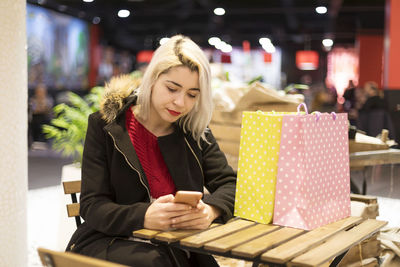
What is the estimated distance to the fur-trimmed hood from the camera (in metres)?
2.23

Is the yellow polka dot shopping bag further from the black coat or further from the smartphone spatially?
the smartphone

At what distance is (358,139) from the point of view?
12.4 ft

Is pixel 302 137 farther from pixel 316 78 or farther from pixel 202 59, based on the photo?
pixel 316 78

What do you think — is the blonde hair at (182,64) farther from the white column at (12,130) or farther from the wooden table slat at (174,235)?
the white column at (12,130)

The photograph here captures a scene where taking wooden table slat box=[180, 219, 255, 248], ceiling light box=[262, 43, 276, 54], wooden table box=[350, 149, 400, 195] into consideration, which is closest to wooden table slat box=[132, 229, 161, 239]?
wooden table slat box=[180, 219, 255, 248]

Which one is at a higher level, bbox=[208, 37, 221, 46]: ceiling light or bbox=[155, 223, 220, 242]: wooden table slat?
bbox=[208, 37, 221, 46]: ceiling light

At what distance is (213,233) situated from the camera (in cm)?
191

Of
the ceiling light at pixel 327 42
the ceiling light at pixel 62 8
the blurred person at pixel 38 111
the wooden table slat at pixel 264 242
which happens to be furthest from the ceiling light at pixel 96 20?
the wooden table slat at pixel 264 242

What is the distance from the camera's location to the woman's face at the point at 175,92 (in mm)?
2152

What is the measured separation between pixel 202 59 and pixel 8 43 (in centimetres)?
137

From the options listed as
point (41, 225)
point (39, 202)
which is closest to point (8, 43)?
point (41, 225)

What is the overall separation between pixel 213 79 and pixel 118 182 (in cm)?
371

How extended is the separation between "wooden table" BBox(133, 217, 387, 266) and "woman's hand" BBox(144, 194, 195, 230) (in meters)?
0.03

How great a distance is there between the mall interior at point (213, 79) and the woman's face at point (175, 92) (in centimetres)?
24
